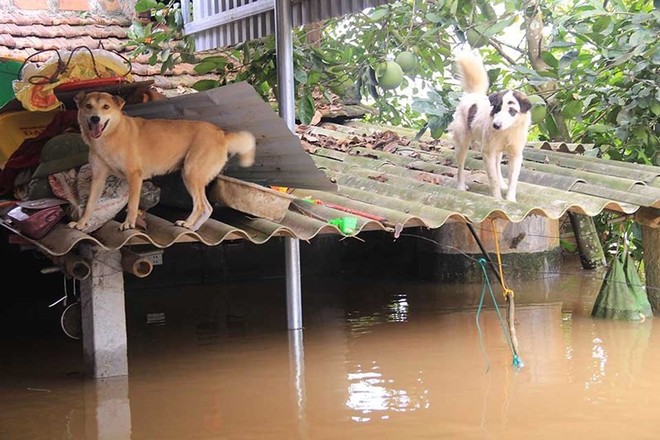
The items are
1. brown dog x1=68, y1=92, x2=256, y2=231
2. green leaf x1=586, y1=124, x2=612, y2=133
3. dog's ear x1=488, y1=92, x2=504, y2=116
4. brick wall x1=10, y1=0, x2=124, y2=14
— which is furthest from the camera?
brick wall x1=10, y1=0, x2=124, y2=14

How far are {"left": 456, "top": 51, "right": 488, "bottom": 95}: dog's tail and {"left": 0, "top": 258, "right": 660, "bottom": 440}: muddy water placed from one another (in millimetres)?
1943

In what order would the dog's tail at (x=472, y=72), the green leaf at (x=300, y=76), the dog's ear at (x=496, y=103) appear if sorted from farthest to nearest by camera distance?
1. the green leaf at (x=300, y=76)
2. the dog's tail at (x=472, y=72)
3. the dog's ear at (x=496, y=103)

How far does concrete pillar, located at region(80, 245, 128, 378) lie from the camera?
19.9ft

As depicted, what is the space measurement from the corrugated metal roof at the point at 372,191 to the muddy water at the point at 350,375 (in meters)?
1.11

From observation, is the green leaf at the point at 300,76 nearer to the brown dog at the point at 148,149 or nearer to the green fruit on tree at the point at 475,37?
the green fruit on tree at the point at 475,37

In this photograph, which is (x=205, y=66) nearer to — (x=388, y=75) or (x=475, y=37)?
(x=388, y=75)

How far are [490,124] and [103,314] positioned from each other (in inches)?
131

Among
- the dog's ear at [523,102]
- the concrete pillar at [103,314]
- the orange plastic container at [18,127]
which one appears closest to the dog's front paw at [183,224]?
the concrete pillar at [103,314]

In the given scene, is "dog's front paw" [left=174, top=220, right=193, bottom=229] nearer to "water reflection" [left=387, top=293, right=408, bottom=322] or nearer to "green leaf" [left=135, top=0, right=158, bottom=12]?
"water reflection" [left=387, top=293, right=408, bottom=322]

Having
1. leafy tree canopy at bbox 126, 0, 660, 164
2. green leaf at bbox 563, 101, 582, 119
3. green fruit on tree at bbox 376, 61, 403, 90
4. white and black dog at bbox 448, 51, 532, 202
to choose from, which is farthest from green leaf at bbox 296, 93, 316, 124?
green leaf at bbox 563, 101, 582, 119

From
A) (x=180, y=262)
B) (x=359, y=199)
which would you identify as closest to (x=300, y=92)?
(x=359, y=199)

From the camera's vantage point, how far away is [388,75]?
7535 millimetres

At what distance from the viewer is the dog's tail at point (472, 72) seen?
7.29 m

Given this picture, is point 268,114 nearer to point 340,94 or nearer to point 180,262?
point 340,94
